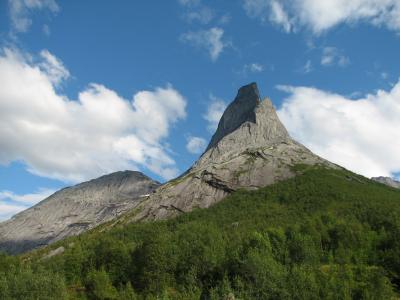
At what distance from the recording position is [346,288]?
214ft

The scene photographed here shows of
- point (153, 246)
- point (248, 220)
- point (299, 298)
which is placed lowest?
point (299, 298)

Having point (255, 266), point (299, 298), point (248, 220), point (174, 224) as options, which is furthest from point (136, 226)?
point (299, 298)

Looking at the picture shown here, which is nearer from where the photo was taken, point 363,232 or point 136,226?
point 363,232

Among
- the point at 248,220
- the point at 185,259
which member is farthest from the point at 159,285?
the point at 248,220

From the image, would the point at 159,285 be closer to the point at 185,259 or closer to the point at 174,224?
the point at 185,259

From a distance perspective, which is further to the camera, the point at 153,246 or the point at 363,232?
the point at 363,232

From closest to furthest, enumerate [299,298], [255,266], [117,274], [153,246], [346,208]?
1. [299,298]
2. [255,266]
3. [153,246]
4. [117,274]
5. [346,208]

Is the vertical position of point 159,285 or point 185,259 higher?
point 185,259

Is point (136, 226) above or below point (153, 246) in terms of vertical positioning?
above

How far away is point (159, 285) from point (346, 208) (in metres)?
102

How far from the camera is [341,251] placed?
384ft

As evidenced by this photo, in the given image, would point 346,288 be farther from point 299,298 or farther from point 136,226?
point 136,226

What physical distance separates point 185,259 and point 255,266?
85.7 ft

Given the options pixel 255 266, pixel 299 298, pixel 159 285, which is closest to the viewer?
pixel 299 298
